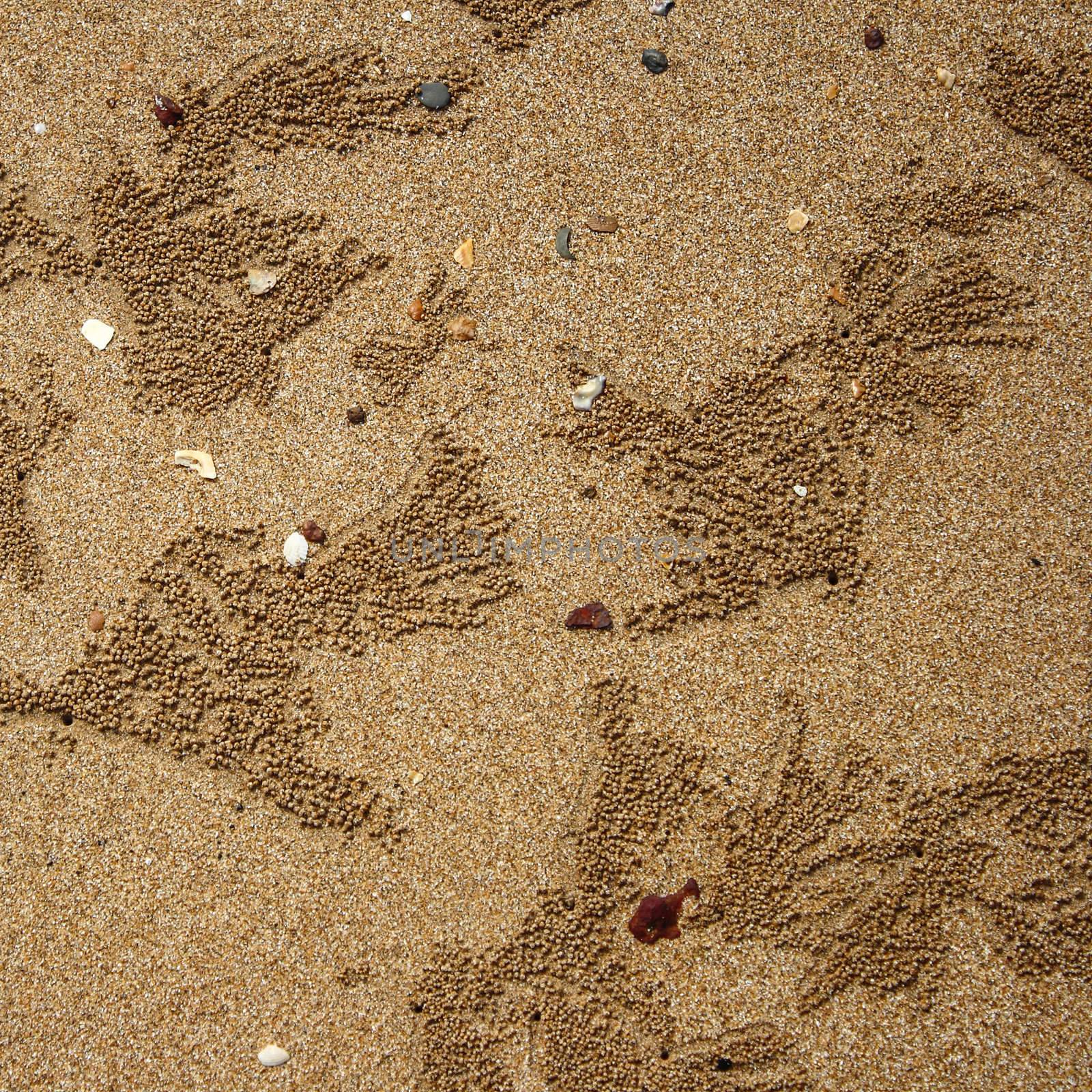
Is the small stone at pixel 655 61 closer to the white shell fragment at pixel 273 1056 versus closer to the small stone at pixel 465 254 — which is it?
the small stone at pixel 465 254

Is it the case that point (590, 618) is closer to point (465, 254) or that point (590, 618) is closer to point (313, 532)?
point (313, 532)

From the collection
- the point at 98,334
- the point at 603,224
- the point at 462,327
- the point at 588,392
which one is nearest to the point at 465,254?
the point at 462,327

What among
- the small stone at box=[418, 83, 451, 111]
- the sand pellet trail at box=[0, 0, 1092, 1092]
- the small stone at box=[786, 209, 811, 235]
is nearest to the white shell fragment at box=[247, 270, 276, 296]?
the sand pellet trail at box=[0, 0, 1092, 1092]

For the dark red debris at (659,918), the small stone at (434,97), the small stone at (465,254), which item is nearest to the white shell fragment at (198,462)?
the small stone at (465,254)

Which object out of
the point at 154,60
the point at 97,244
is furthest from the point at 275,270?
the point at 154,60

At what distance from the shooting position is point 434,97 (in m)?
2.13

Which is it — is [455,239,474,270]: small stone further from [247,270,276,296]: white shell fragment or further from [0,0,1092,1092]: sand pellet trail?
[247,270,276,296]: white shell fragment

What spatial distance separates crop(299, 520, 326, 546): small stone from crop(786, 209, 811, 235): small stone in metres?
1.33

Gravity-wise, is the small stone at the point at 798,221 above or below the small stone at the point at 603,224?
below

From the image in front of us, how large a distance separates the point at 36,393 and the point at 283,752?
1.04 m

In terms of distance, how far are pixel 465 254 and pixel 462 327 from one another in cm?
18

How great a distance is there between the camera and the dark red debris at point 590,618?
6.57 ft

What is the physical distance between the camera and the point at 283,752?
1981mm

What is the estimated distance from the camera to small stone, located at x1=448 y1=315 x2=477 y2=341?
2.08 metres
